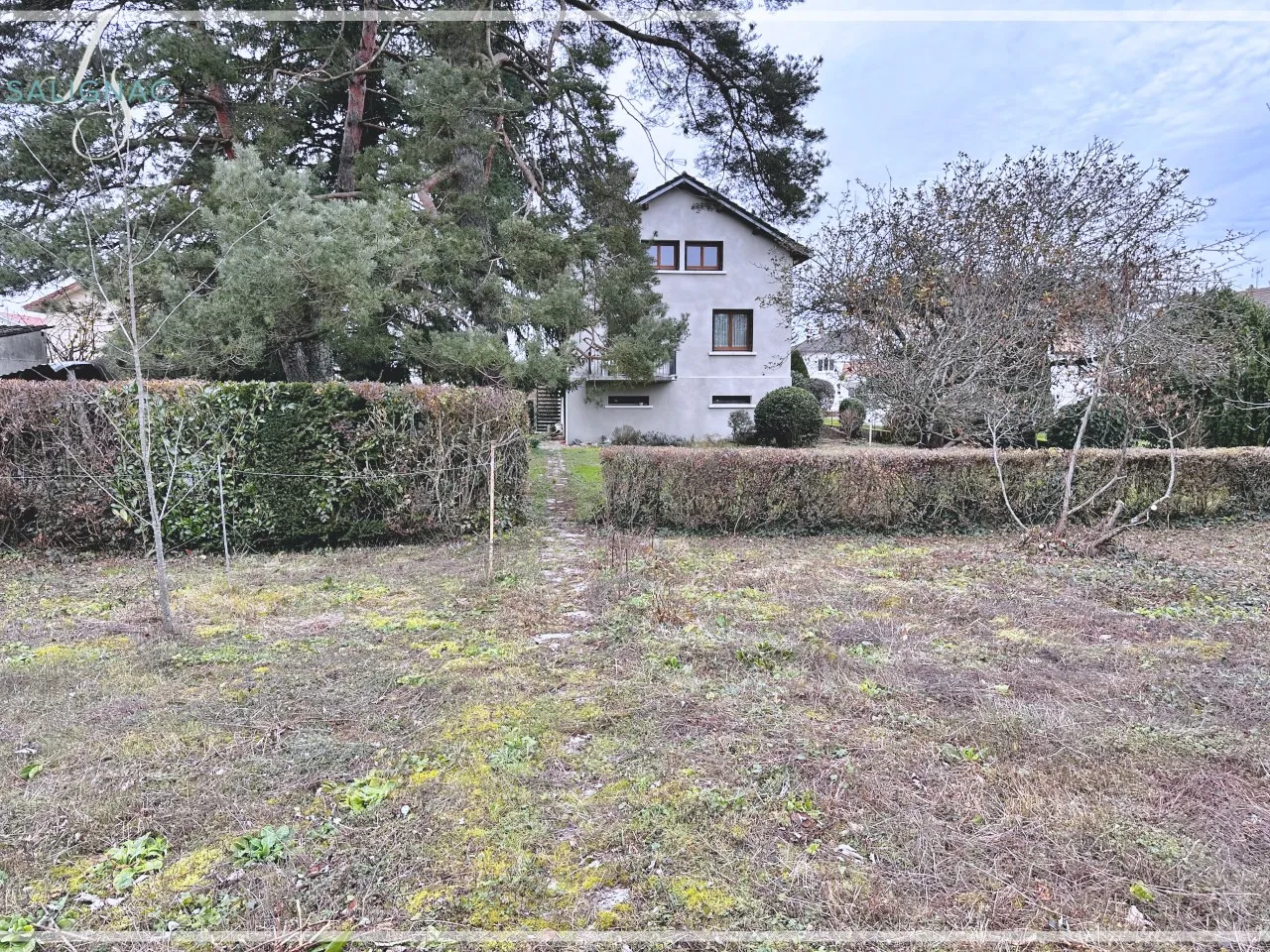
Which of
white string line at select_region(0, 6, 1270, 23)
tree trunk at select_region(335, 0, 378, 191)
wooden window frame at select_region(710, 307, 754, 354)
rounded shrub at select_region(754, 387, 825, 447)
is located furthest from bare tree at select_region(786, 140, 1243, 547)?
tree trunk at select_region(335, 0, 378, 191)

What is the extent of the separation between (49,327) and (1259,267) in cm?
1912

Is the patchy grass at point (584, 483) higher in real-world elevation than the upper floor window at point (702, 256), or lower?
lower

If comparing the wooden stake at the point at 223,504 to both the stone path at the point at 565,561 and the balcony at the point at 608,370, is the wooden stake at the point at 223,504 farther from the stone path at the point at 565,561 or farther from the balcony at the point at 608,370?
the balcony at the point at 608,370

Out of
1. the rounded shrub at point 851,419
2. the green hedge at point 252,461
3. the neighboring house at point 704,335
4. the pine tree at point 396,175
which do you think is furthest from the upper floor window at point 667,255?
the green hedge at point 252,461

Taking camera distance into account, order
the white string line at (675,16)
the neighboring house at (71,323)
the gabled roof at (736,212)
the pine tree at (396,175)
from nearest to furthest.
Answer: the white string line at (675,16) < the pine tree at (396,175) < the neighboring house at (71,323) < the gabled roof at (736,212)

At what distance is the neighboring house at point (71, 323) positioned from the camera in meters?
7.98

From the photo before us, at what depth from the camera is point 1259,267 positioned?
10.1m

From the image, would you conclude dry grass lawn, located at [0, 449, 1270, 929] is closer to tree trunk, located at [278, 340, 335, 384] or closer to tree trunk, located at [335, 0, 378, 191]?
tree trunk, located at [278, 340, 335, 384]

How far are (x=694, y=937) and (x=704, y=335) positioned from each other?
58.9ft

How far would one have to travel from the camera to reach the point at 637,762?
2494 millimetres

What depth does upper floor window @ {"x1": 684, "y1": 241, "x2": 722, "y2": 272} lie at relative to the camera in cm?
1830

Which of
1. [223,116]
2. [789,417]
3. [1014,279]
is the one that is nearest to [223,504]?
[223,116]

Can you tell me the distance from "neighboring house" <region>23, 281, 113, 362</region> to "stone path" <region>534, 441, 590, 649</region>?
611 cm

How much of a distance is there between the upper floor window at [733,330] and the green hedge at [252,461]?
514 inches
